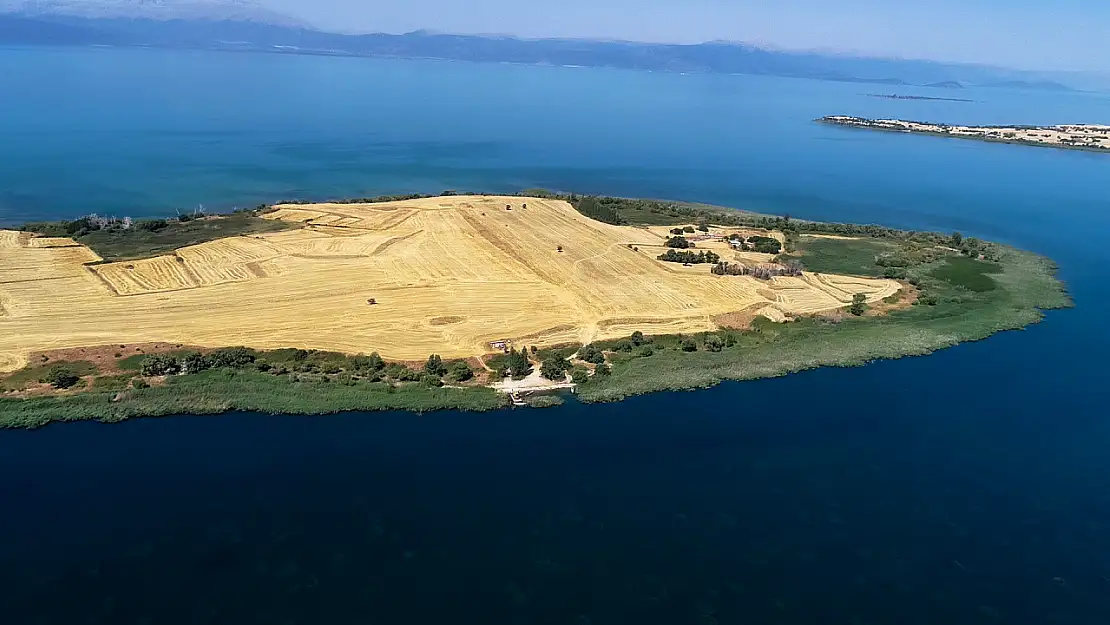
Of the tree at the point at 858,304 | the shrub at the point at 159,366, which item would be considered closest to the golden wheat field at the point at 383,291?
the tree at the point at 858,304

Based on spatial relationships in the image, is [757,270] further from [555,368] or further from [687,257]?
[555,368]

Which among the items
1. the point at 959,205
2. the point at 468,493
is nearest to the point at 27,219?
the point at 468,493

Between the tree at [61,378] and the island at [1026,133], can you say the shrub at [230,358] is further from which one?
the island at [1026,133]

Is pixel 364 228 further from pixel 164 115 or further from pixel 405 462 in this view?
pixel 164 115

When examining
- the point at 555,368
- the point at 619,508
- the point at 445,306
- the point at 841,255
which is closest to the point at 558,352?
the point at 555,368

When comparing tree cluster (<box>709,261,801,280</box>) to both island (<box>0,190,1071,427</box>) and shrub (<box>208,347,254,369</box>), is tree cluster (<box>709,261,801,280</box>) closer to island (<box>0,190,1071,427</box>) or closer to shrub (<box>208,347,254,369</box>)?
island (<box>0,190,1071,427</box>)

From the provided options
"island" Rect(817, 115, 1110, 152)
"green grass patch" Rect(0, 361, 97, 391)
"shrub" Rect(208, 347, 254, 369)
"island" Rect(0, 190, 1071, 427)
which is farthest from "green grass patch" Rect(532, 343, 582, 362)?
"island" Rect(817, 115, 1110, 152)
